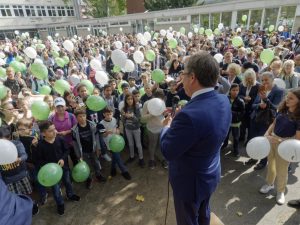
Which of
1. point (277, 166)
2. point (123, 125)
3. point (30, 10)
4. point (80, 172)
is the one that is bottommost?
point (80, 172)

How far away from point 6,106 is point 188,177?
3779 mm

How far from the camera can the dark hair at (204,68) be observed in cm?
169

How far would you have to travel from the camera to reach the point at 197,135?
1.68 metres

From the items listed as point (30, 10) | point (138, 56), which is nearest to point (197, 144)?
point (138, 56)

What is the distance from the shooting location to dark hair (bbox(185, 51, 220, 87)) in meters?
1.69

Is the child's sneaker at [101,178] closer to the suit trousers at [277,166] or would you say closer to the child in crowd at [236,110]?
the child in crowd at [236,110]

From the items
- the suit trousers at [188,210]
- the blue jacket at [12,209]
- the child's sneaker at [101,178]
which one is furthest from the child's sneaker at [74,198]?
the blue jacket at [12,209]

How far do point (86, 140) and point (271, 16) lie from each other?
1762cm

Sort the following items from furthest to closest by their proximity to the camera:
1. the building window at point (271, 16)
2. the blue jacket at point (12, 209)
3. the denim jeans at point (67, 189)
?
the building window at point (271, 16) → the denim jeans at point (67, 189) → the blue jacket at point (12, 209)

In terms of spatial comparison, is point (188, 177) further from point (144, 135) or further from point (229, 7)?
point (229, 7)

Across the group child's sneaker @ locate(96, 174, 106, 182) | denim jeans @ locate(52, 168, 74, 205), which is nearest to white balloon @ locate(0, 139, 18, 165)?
denim jeans @ locate(52, 168, 74, 205)

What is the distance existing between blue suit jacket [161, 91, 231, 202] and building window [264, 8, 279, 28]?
18.0 m

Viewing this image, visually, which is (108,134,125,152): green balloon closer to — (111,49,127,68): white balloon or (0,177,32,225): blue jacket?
(0,177,32,225): blue jacket

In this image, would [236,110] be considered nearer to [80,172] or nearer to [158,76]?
[158,76]
